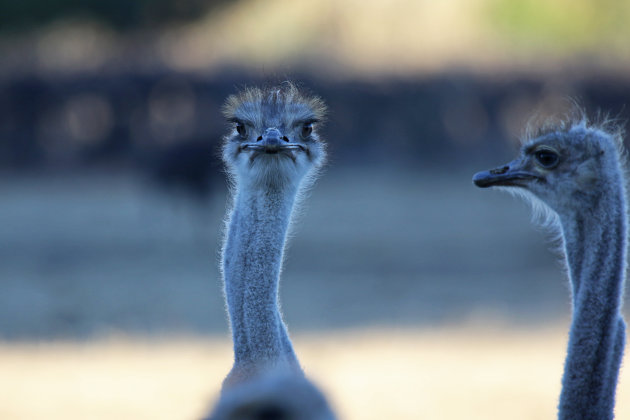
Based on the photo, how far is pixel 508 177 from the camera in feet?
11.5

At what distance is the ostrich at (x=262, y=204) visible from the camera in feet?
11.0

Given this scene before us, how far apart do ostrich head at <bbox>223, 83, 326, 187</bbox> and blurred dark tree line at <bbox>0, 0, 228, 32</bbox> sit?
2681cm

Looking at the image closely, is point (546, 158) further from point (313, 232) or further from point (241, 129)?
point (313, 232)

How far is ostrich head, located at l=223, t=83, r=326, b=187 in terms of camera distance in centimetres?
370

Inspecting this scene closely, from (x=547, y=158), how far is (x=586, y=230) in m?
0.28

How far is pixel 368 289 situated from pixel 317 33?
20742 millimetres

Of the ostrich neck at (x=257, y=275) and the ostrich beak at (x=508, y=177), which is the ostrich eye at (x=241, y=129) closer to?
the ostrich neck at (x=257, y=275)

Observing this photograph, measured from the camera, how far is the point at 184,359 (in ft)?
26.9

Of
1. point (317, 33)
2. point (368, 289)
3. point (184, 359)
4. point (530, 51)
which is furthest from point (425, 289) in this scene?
point (317, 33)

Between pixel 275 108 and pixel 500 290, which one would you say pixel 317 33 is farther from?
pixel 275 108

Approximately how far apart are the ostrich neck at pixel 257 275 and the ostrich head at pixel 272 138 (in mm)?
64

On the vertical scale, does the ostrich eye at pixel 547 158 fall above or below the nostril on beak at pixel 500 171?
below

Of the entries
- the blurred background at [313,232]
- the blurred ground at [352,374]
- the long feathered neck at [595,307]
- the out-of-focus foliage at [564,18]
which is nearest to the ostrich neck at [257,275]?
the blurred background at [313,232]

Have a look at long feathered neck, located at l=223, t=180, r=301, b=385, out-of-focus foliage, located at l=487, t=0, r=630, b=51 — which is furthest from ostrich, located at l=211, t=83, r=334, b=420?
out-of-focus foliage, located at l=487, t=0, r=630, b=51
